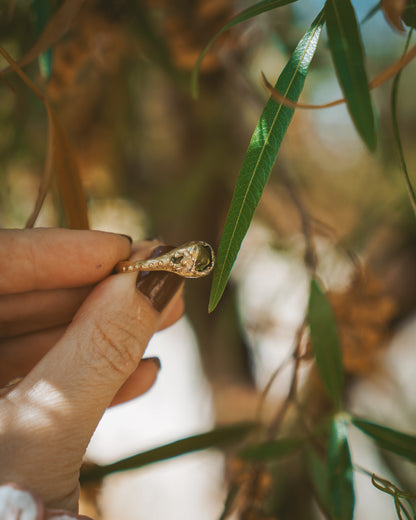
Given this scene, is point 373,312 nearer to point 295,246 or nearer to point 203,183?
point 295,246

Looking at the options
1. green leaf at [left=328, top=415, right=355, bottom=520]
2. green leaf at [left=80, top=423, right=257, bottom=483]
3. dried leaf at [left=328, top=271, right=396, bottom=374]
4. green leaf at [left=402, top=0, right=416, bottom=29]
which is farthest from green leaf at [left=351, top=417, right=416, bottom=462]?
green leaf at [left=402, top=0, right=416, bottom=29]

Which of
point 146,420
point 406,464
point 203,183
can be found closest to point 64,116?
point 203,183

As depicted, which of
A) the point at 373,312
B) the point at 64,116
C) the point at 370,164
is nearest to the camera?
the point at 373,312

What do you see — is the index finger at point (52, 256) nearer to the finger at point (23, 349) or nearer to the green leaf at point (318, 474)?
the finger at point (23, 349)

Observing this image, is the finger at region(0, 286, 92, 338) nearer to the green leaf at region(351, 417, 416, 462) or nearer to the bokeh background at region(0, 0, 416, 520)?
the green leaf at region(351, 417, 416, 462)

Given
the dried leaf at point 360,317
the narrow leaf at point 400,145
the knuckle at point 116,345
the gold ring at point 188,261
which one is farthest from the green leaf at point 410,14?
the dried leaf at point 360,317

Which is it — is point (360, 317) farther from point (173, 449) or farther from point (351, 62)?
point (351, 62)
